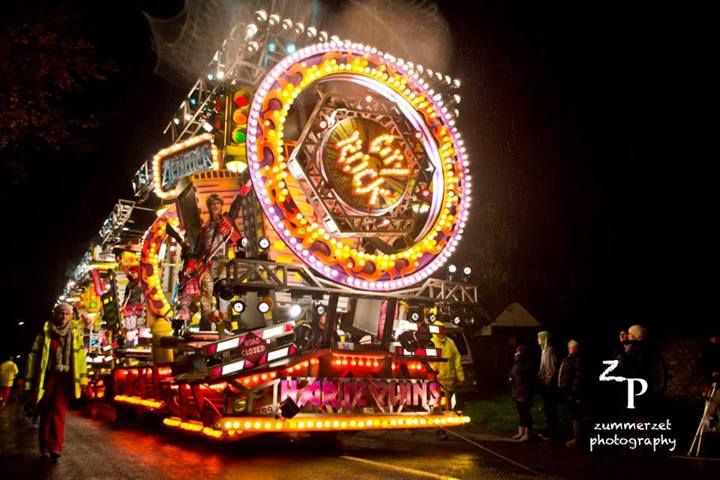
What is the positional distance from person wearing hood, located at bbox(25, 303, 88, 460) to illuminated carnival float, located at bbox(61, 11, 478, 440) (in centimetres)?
159

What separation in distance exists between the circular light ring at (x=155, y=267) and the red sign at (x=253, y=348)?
27.2ft

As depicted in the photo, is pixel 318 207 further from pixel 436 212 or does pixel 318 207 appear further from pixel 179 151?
pixel 179 151

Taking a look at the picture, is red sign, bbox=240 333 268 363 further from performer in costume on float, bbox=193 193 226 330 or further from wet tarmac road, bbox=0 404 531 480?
performer in costume on float, bbox=193 193 226 330

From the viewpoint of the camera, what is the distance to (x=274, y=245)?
14.2m

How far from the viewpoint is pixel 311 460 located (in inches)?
299

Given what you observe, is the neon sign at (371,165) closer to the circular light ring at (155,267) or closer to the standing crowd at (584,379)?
the standing crowd at (584,379)

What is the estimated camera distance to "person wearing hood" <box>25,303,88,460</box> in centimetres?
772

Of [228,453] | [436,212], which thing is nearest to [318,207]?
[436,212]

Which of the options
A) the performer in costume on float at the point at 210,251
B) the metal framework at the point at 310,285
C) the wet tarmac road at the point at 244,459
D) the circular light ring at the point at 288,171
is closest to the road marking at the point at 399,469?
the wet tarmac road at the point at 244,459

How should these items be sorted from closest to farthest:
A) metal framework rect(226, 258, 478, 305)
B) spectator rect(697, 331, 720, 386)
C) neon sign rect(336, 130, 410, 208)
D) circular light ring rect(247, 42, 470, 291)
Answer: metal framework rect(226, 258, 478, 305)
spectator rect(697, 331, 720, 386)
circular light ring rect(247, 42, 470, 291)
neon sign rect(336, 130, 410, 208)

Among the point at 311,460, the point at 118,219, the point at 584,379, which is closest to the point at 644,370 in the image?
the point at 584,379

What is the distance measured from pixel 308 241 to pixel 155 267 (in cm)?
842

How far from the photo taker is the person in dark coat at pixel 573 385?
9430 mm

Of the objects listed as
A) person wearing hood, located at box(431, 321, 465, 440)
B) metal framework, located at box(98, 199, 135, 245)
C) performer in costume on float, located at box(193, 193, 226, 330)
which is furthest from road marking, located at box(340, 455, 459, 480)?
metal framework, located at box(98, 199, 135, 245)
